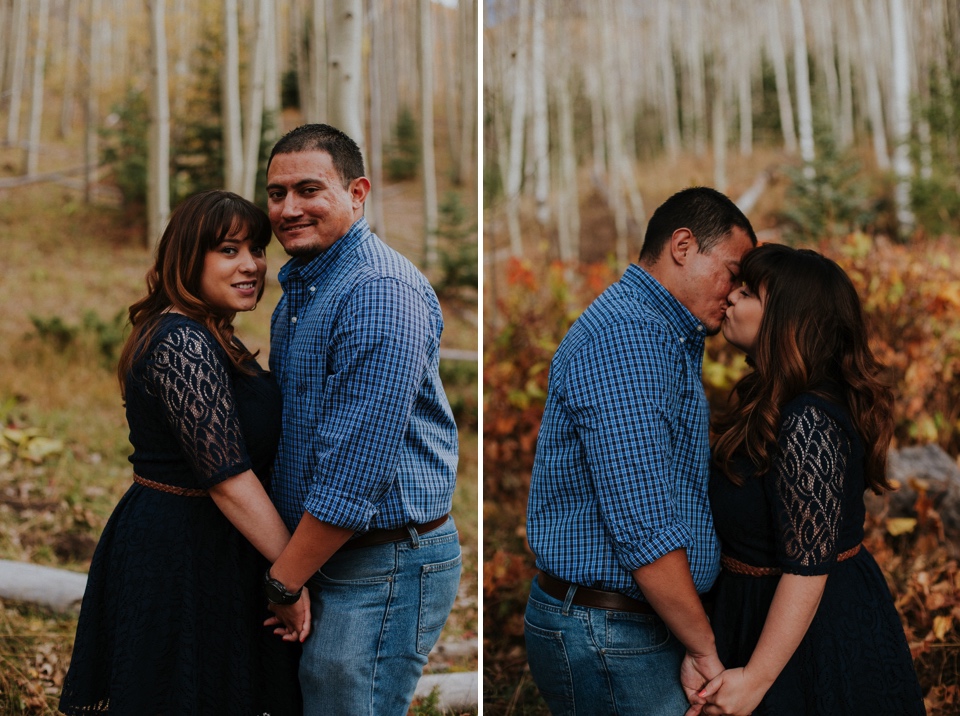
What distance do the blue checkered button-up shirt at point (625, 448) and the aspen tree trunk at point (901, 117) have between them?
9.48 ft

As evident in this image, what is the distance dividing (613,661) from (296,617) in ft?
2.52

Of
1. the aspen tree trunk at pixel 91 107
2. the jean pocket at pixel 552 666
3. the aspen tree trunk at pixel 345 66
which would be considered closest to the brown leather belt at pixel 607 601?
the jean pocket at pixel 552 666

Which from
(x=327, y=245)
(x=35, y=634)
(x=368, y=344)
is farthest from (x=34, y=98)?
(x=368, y=344)

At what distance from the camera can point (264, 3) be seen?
4.29 metres

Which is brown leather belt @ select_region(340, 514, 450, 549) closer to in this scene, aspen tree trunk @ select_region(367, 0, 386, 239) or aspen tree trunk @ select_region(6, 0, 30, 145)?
aspen tree trunk @ select_region(367, 0, 386, 239)

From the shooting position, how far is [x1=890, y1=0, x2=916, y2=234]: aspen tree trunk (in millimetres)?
4184

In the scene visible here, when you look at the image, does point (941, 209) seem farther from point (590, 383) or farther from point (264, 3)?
point (264, 3)

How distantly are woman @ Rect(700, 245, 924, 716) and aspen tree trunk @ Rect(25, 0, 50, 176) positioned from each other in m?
3.99

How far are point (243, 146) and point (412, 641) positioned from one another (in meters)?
3.51

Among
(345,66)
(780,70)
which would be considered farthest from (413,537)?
(780,70)

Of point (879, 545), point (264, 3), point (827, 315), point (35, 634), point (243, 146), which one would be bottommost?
point (35, 634)

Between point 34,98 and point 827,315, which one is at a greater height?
point 34,98

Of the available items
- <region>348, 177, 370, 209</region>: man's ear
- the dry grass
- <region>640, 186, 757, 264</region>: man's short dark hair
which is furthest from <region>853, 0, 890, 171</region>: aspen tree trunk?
<region>348, 177, 370, 209</region>: man's ear

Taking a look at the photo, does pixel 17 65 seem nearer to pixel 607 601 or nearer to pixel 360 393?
pixel 360 393
